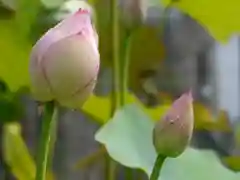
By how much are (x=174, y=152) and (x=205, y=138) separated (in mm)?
244

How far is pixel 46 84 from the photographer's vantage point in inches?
10.1

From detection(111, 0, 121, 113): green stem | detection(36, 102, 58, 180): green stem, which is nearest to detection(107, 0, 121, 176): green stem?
detection(111, 0, 121, 113): green stem

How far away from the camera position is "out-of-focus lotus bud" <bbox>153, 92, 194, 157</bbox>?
286mm

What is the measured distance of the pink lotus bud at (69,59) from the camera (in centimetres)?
24

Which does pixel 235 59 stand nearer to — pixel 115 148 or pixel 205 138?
pixel 205 138

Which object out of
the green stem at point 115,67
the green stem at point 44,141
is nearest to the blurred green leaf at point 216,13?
the green stem at point 115,67

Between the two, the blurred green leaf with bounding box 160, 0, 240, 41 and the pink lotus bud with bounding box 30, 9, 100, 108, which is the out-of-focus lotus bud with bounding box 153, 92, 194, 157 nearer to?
the pink lotus bud with bounding box 30, 9, 100, 108

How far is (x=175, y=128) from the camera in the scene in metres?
0.29

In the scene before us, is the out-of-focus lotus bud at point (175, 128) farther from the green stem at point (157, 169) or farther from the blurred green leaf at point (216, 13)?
the blurred green leaf at point (216, 13)

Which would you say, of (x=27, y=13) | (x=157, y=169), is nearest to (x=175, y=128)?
(x=157, y=169)

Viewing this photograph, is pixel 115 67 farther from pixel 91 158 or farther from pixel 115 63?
pixel 91 158

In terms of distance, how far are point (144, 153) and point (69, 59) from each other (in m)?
0.16

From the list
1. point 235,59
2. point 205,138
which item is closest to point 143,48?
point 205,138

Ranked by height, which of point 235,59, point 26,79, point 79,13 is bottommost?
point 235,59
